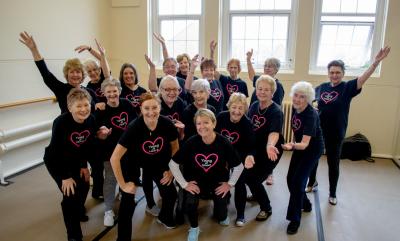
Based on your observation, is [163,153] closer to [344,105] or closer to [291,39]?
[344,105]

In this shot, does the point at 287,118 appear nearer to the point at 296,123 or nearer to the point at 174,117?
the point at 296,123

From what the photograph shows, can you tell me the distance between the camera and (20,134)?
3590 millimetres

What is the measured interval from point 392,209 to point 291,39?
9.11 ft

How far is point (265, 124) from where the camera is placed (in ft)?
8.32

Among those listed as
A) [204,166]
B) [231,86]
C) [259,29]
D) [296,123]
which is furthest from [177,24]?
[204,166]

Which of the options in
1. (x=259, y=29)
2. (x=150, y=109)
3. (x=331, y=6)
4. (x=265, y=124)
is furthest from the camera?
(x=259, y=29)

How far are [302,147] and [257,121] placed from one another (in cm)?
44

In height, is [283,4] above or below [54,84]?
above

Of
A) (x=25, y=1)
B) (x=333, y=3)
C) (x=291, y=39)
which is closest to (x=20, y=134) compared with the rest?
(x=25, y=1)

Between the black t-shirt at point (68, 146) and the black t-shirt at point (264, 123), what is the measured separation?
132cm

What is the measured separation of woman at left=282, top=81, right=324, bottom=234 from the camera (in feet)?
7.73

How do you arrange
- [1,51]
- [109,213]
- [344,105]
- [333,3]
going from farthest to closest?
[333,3], [1,51], [344,105], [109,213]

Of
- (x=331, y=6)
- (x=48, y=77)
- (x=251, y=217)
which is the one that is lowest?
(x=251, y=217)

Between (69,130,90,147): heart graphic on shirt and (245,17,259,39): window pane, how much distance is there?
133 inches
